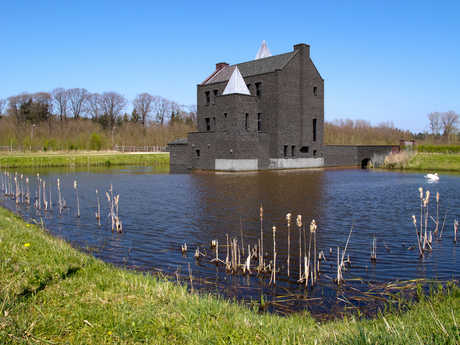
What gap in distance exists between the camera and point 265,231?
35.2ft

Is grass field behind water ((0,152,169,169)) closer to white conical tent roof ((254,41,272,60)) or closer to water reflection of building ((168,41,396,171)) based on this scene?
water reflection of building ((168,41,396,171))

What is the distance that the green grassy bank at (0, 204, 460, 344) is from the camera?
346 cm

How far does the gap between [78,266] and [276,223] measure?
712 cm

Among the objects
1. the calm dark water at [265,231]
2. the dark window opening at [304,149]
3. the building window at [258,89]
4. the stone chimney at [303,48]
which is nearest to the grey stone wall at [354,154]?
the dark window opening at [304,149]

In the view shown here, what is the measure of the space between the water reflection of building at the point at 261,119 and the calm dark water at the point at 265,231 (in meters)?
15.0

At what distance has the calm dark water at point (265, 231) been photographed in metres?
6.77

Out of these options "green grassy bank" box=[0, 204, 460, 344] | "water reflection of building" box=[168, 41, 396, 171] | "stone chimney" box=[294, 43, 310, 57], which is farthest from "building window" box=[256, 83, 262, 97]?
"green grassy bank" box=[0, 204, 460, 344]

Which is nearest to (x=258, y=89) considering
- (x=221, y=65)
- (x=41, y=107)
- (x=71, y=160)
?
(x=221, y=65)

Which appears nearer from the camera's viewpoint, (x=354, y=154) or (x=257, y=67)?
(x=257, y=67)

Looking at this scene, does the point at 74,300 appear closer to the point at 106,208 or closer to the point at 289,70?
the point at 106,208

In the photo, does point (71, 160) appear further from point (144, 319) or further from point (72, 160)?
point (144, 319)

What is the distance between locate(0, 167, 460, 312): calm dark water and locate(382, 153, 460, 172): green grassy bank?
20.7 metres

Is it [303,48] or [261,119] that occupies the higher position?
[303,48]

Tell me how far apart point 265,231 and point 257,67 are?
31.3 meters
